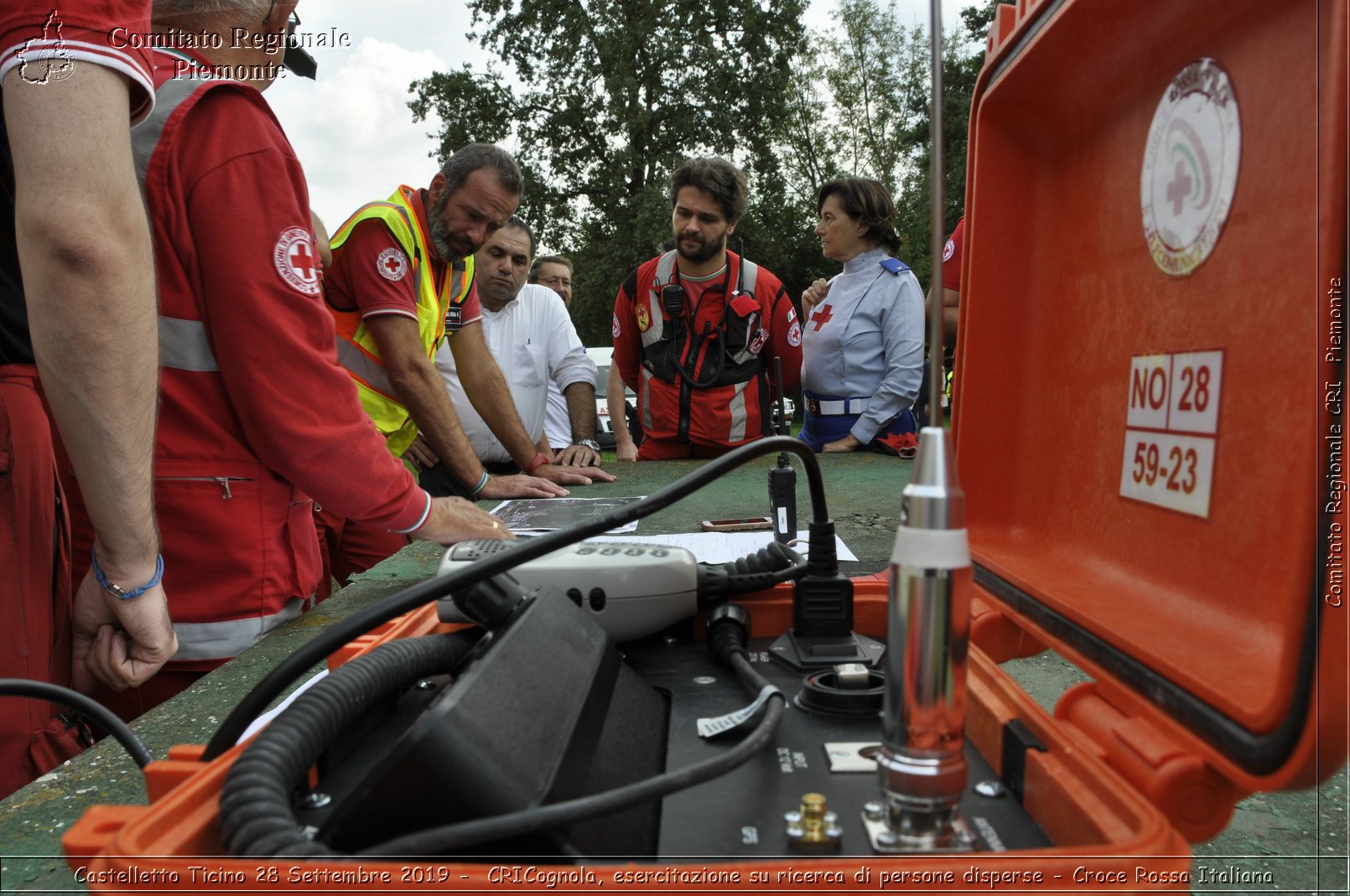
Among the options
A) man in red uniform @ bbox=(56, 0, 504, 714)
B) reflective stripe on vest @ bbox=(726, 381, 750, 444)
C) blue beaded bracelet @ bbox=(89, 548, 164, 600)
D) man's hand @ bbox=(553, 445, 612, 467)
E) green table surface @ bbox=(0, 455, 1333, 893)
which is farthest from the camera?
reflective stripe on vest @ bbox=(726, 381, 750, 444)

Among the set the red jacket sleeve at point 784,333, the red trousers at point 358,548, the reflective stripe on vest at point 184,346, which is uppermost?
the red jacket sleeve at point 784,333

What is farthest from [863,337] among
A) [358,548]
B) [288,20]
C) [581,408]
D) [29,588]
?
[29,588]

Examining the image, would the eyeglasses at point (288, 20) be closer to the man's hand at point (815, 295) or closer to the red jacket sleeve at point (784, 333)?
the red jacket sleeve at point (784, 333)

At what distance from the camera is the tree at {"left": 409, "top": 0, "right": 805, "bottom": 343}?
54.0ft

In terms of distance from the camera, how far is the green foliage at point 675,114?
16484 millimetres

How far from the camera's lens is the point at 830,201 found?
333cm

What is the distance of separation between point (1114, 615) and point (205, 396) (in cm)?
106

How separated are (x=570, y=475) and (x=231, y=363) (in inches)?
60.4

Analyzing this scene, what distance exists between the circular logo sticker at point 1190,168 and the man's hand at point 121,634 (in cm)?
100

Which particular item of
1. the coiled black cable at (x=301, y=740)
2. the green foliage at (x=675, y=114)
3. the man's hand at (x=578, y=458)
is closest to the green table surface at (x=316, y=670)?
the coiled black cable at (x=301, y=740)

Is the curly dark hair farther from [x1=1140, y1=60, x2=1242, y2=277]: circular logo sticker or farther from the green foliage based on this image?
the green foliage

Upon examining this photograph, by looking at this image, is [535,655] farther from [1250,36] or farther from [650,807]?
[1250,36]

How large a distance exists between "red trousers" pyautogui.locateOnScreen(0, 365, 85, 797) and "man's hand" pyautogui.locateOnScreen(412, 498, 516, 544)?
19.2 inches

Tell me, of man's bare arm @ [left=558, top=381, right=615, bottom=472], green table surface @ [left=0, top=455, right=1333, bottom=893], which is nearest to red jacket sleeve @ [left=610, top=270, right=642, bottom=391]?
man's bare arm @ [left=558, top=381, right=615, bottom=472]
